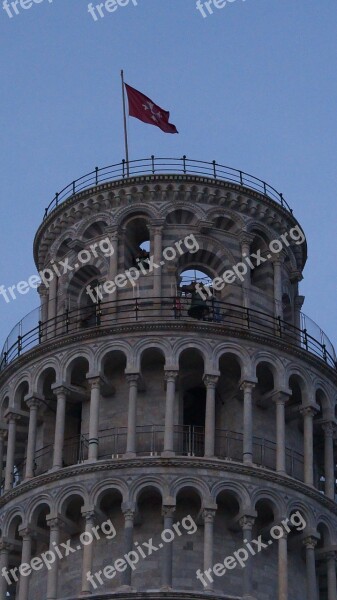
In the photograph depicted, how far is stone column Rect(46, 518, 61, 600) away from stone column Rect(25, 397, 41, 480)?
2747 mm

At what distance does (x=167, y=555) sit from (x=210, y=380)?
7269 millimetres

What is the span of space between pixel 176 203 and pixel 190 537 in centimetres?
1531

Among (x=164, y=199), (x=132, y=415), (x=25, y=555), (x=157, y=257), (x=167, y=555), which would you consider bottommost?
(x=167, y=555)

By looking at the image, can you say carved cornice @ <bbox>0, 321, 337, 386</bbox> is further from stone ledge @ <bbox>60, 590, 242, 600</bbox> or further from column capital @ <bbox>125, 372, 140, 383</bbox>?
stone ledge @ <bbox>60, 590, 242, 600</bbox>

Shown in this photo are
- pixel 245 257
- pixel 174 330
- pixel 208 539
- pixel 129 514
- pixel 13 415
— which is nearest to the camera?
pixel 208 539

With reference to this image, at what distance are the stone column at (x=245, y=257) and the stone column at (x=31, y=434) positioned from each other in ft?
31.7

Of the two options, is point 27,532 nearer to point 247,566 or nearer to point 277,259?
point 247,566

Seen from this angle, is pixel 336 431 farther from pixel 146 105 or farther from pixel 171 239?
pixel 146 105

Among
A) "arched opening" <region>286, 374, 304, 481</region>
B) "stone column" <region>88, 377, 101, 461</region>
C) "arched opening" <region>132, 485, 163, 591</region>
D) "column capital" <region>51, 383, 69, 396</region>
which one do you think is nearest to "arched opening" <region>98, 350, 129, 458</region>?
"stone column" <region>88, 377, 101, 461</region>

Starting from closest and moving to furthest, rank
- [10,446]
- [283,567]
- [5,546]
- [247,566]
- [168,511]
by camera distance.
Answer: [247,566]
[168,511]
[283,567]
[5,546]
[10,446]

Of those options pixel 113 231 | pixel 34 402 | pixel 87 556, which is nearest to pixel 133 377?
pixel 34 402

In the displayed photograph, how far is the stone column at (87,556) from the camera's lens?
5550cm

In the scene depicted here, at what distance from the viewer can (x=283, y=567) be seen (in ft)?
186

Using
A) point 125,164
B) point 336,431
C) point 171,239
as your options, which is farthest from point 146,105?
point 336,431
